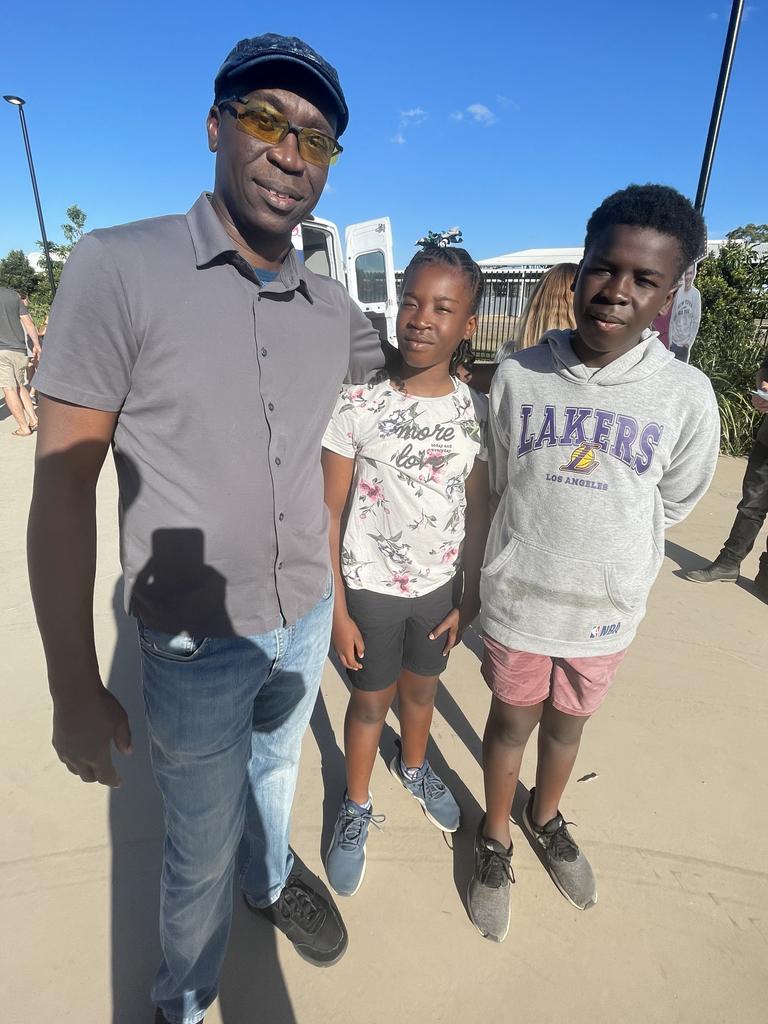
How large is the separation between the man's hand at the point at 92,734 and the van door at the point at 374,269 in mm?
6921

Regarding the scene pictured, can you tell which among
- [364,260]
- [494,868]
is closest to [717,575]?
[494,868]

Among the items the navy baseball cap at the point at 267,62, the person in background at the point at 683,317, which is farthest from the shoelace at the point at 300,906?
the person in background at the point at 683,317

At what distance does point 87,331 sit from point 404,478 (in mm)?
975

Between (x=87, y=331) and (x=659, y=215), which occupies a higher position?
(x=659, y=215)

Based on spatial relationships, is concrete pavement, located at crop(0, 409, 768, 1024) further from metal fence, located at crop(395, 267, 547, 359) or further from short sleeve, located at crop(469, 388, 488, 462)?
metal fence, located at crop(395, 267, 547, 359)

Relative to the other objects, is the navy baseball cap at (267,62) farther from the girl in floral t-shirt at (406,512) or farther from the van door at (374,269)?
the van door at (374,269)

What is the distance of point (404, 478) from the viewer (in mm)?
1696

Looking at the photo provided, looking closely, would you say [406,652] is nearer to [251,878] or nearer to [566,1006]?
[251,878]

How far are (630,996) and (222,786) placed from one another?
1.39m

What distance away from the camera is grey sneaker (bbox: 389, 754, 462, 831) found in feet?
6.83

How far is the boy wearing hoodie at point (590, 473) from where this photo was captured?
135 cm

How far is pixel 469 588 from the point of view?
75.4 inches

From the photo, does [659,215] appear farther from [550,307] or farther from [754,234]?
[754,234]

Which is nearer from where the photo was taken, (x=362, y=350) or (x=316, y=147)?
(x=316, y=147)
